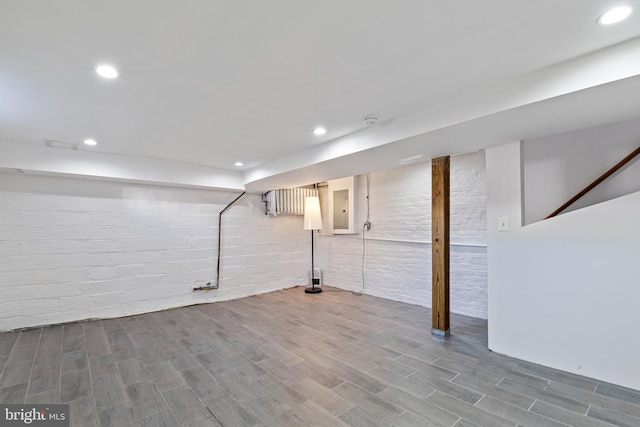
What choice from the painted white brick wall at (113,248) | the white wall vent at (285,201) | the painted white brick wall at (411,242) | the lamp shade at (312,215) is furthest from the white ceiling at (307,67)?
the lamp shade at (312,215)

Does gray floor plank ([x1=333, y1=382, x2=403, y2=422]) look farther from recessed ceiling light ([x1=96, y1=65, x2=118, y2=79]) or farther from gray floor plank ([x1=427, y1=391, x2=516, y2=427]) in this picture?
recessed ceiling light ([x1=96, y1=65, x2=118, y2=79])

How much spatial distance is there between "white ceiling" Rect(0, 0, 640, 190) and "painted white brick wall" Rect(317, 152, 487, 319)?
1319 mm

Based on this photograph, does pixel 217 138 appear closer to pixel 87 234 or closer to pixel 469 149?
pixel 87 234

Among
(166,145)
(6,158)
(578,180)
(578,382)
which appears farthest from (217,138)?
(578,382)

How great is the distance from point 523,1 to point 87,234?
4.91 meters

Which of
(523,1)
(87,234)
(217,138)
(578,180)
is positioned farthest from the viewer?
(87,234)

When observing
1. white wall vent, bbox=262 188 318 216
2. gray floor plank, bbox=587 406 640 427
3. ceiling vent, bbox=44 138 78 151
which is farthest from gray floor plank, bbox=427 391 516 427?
ceiling vent, bbox=44 138 78 151

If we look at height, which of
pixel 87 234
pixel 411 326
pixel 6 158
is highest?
pixel 6 158

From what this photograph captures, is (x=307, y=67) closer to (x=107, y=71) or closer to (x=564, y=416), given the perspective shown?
(x=107, y=71)

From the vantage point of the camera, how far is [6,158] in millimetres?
3230

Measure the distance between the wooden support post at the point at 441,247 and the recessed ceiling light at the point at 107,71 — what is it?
2924 millimetres

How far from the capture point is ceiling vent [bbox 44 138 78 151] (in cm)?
326

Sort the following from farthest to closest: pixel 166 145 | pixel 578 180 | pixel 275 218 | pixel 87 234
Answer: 1. pixel 275 218
2. pixel 87 234
3. pixel 166 145
4. pixel 578 180

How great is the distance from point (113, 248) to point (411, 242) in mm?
4298
